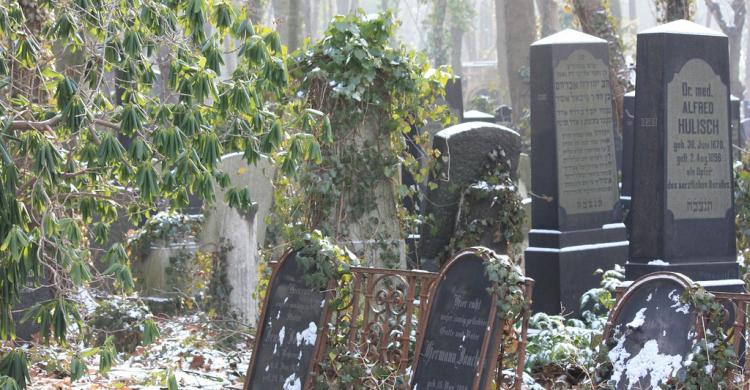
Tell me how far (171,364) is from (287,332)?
1.88 meters

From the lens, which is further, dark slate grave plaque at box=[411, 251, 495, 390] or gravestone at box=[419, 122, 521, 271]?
gravestone at box=[419, 122, 521, 271]

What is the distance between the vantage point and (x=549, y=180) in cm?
996

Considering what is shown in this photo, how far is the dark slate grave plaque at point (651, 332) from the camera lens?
205 inches

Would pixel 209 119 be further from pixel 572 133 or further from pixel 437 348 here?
pixel 572 133

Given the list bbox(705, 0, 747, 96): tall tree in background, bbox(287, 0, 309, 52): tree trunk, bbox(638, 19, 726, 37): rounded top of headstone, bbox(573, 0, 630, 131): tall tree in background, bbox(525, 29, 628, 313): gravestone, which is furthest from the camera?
bbox(705, 0, 747, 96): tall tree in background

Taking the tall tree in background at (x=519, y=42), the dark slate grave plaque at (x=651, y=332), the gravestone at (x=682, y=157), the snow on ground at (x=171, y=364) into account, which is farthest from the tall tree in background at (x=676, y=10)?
the tall tree in background at (x=519, y=42)

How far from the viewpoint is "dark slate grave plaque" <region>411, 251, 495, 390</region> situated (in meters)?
5.31

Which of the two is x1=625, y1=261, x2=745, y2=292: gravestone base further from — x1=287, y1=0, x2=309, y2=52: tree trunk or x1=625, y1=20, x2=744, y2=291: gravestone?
x1=287, y1=0, x2=309, y2=52: tree trunk

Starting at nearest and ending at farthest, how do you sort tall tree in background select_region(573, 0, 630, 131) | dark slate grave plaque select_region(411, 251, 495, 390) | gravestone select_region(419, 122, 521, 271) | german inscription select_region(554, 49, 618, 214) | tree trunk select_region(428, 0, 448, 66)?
dark slate grave plaque select_region(411, 251, 495, 390), german inscription select_region(554, 49, 618, 214), gravestone select_region(419, 122, 521, 271), tall tree in background select_region(573, 0, 630, 131), tree trunk select_region(428, 0, 448, 66)

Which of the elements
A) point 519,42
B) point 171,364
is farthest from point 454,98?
point 519,42

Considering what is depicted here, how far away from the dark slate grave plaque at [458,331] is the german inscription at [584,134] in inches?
174

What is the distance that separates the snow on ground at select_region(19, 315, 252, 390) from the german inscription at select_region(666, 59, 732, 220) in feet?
10.9

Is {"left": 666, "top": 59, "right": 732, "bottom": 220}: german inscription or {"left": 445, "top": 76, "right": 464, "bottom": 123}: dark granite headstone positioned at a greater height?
{"left": 445, "top": 76, "right": 464, "bottom": 123}: dark granite headstone

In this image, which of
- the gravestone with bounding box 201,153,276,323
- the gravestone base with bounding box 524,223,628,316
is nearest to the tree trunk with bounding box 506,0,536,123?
the gravestone base with bounding box 524,223,628,316
